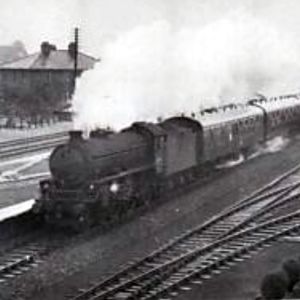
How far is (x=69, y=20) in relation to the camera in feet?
283

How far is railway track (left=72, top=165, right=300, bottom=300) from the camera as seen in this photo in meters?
14.0

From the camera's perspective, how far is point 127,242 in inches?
701

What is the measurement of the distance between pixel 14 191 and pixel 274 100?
46.6 ft

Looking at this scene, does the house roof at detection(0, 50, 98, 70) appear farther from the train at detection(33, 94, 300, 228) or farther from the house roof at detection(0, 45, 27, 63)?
the train at detection(33, 94, 300, 228)

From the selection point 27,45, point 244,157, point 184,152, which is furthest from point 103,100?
point 27,45

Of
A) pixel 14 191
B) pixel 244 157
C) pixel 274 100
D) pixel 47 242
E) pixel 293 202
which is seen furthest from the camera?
pixel 274 100

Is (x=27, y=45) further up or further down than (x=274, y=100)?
further up

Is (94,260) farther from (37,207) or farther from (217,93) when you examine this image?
(217,93)

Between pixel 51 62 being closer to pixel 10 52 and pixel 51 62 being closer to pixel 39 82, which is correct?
pixel 39 82

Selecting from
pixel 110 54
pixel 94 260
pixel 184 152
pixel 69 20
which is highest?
pixel 69 20

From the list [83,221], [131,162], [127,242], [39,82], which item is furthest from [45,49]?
[127,242]

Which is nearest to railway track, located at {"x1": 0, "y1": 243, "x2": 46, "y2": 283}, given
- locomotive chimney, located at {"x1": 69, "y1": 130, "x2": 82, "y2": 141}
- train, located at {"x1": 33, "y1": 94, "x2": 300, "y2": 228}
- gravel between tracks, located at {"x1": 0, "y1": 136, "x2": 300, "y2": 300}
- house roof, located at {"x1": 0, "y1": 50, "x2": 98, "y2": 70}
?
gravel between tracks, located at {"x1": 0, "y1": 136, "x2": 300, "y2": 300}

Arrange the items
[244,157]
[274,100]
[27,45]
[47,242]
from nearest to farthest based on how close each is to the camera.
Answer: [47,242] < [244,157] < [274,100] < [27,45]

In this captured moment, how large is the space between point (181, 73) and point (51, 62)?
21060 mm
